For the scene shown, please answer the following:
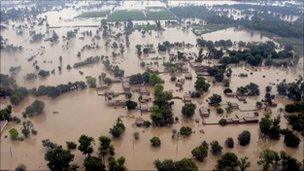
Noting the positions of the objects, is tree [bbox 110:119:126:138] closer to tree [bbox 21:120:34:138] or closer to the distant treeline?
tree [bbox 21:120:34:138]

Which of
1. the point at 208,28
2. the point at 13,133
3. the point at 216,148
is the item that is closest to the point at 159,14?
the point at 208,28

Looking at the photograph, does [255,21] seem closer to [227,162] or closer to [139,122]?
[139,122]

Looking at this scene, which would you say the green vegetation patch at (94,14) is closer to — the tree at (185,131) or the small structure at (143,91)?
the small structure at (143,91)

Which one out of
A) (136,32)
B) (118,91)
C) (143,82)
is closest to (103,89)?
(118,91)

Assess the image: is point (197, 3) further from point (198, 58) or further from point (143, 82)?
point (143, 82)

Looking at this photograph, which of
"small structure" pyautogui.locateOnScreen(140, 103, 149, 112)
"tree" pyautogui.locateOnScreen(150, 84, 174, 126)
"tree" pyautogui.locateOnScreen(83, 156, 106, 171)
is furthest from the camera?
"small structure" pyautogui.locateOnScreen(140, 103, 149, 112)

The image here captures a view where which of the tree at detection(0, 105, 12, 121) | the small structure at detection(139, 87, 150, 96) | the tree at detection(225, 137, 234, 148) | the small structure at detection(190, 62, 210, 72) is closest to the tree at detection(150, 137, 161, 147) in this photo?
the tree at detection(225, 137, 234, 148)

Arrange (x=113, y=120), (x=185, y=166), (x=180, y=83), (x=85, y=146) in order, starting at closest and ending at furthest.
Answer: (x=185, y=166), (x=85, y=146), (x=113, y=120), (x=180, y=83)
